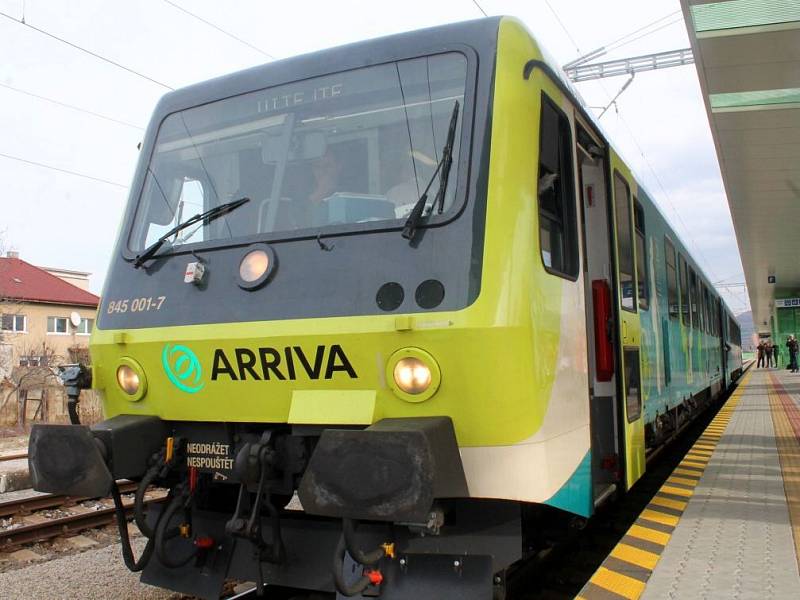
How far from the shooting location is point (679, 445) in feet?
39.8

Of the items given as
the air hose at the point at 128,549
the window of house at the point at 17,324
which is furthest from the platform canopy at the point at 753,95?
the window of house at the point at 17,324

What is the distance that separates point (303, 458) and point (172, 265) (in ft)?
4.25

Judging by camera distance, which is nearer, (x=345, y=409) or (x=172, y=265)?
(x=345, y=409)

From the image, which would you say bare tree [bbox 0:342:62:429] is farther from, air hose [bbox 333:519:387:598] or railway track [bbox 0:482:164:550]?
air hose [bbox 333:519:387:598]

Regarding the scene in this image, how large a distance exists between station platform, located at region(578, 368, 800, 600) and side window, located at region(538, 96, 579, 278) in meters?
1.48

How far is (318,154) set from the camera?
12.6ft

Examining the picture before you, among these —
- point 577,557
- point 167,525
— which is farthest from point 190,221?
point 577,557

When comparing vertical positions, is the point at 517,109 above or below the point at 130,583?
above

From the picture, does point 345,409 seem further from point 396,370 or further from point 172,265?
point 172,265

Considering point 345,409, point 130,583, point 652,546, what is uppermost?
point 345,409

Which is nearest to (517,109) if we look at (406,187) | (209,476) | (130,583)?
(406,187)

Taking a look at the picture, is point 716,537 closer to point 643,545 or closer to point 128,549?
point 643,545

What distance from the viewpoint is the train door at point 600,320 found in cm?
451

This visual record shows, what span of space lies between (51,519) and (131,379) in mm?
4054
